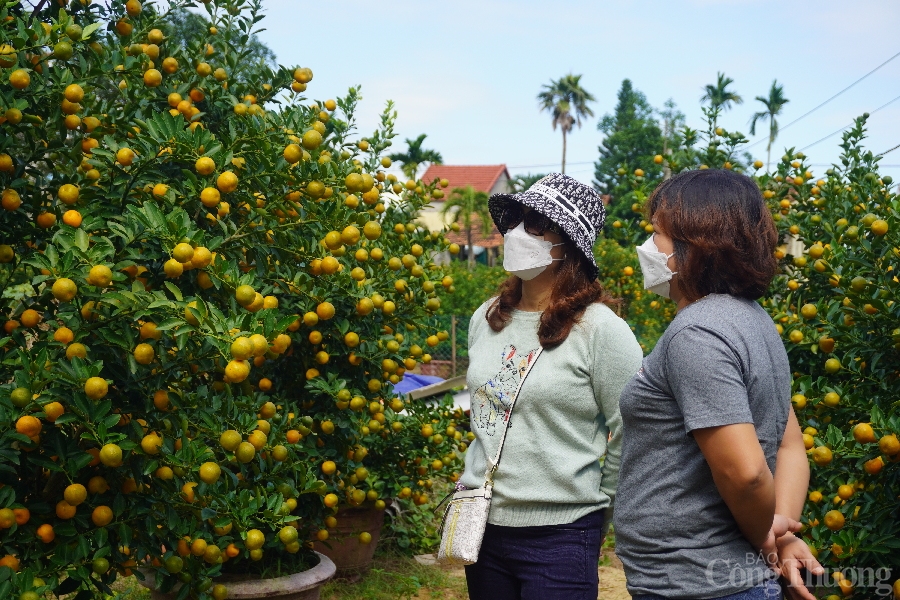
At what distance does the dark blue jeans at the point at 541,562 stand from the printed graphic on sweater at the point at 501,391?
28 centimetres

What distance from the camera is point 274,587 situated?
310cm

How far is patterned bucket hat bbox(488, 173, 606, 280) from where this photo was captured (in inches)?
89.0

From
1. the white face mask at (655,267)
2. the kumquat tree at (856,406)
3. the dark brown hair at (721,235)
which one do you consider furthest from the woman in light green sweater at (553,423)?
the kumquat tree at (856,406)

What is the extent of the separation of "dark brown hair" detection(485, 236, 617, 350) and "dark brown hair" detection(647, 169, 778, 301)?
0.54 metres

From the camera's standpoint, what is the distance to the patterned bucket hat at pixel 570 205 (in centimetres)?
226

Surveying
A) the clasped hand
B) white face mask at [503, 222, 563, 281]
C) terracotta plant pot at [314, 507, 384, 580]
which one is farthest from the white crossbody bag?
terracotta plant pot at [314, 507, 384, 580]

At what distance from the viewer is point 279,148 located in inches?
93.0

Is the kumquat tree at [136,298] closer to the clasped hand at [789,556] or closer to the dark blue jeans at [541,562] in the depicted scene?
the dark blue jeans at [541,562]

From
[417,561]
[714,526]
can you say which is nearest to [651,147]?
[417,561]

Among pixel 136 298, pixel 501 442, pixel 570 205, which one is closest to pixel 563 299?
pixel 570 205

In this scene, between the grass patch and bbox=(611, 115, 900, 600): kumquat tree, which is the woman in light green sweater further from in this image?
the grass patch

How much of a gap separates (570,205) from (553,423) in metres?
0.63

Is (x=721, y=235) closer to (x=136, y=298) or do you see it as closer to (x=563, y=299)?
(x=563, y=299)

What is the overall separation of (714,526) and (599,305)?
79 cm
